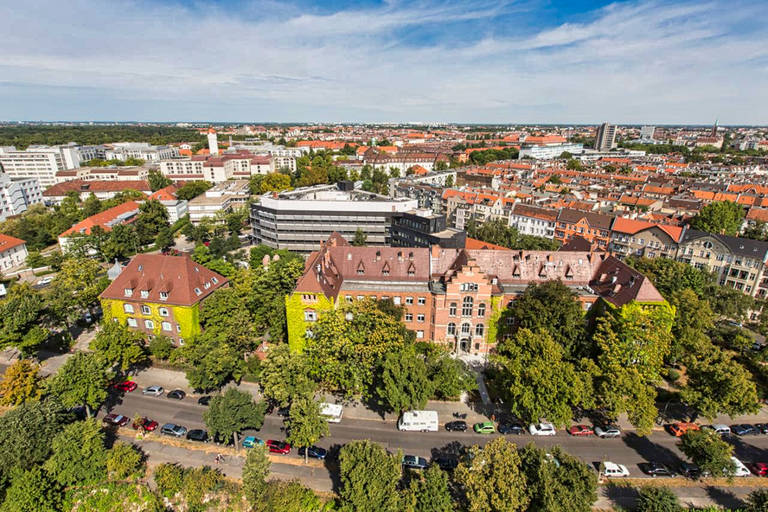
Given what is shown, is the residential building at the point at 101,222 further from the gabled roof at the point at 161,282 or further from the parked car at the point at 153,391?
the parked car at the point at 153,391

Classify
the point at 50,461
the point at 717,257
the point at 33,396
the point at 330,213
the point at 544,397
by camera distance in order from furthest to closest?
the point at 330,213, the point at 717,257, the point at 33,396, the point at 544,397, the point at 50,461

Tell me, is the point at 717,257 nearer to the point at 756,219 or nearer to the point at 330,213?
the point at 756,219

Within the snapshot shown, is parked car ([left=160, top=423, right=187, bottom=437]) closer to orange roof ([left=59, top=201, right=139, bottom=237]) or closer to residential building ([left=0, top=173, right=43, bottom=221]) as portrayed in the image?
orange roof ([left=59, top=201, right=139, bottom=237])

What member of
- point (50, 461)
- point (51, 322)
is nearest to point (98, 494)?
point (50, 461)

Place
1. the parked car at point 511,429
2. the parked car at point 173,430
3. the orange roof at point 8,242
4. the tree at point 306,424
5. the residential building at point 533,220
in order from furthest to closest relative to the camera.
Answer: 1. the residential building at point 533,220
2. the orange roof at point 8,242
3. the parked car at point 511,429
4. the parked car at point 173,430
5. the tree at point 306,424

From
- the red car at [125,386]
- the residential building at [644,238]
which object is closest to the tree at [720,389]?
the residential building at [644,238]

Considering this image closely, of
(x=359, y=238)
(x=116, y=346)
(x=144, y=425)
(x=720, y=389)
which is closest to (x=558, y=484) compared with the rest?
(x=720, y=389)
